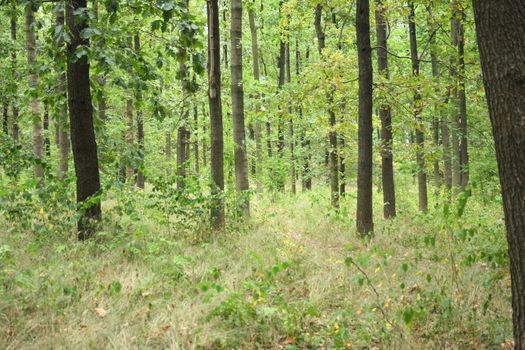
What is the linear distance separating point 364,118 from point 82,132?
5.42m

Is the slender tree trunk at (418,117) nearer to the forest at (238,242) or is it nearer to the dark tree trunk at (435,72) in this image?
the dark tree trunk at (435,72)

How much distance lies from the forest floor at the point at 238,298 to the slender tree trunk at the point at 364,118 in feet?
4.91

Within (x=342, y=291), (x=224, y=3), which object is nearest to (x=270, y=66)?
(x=224, y=3)

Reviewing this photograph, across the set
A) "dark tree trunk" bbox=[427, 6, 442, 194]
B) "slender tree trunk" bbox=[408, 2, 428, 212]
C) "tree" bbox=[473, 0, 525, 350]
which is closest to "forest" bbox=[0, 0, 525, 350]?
"tree" bbox=[473, 0, 525, 350]

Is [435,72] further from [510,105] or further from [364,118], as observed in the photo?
[510,105]

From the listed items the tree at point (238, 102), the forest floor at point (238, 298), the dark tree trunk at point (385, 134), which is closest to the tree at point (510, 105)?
the forest floor at point (238, 298)

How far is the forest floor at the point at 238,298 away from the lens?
13.7 feet

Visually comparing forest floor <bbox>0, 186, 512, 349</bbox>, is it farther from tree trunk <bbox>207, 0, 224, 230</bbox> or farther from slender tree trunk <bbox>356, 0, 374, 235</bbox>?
slender tree trunk <bbox>356, 0, 374, 235</bbox>

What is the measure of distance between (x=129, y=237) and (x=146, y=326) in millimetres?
3610

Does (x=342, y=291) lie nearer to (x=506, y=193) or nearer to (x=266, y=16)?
(x=506, y=193)

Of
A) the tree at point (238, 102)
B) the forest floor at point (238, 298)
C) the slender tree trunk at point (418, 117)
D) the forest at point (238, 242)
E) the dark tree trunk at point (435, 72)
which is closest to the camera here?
the forest at point (238, 242)

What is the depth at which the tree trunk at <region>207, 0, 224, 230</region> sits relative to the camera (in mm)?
8484

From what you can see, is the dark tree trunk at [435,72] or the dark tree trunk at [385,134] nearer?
the dark tree trunk at [435,72]

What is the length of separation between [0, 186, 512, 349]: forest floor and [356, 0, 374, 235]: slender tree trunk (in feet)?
4.91
